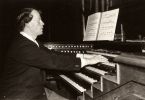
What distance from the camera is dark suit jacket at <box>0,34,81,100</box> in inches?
125

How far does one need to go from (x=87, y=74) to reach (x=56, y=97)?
6.30ft

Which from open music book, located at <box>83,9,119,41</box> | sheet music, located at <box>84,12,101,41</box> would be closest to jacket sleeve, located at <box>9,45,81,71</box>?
open music book, located at <box>83,9,119,41</box>

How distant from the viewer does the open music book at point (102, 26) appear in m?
4.48

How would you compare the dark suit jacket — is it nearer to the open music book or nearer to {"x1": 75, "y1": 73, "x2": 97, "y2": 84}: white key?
{"x1": 75, "y1": 73, "x2": 97, "y2": 84}: white key

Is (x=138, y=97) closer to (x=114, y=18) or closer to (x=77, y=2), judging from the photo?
(x=114, y=18)

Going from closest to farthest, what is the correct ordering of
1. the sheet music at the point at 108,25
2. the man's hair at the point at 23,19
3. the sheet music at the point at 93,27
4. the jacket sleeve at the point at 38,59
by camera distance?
the jacket sleeve at the point at 38,59 < the man's hair at the point at 23,19 < the sheet music at the point at 108,25 < the sheet music at the point at 93,27

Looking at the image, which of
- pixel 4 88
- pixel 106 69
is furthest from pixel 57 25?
pixel 4 88

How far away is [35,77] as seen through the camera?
10.8ft

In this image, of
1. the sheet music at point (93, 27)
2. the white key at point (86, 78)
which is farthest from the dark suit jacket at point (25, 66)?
the sheet music at point (93, 27)

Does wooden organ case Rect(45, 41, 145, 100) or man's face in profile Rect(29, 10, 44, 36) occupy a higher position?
man's face in profile Rect(29, 10, 44, 36)

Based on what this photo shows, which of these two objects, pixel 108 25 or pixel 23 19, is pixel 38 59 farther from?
pixel 108 25

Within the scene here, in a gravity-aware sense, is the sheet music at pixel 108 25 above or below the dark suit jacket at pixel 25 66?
above

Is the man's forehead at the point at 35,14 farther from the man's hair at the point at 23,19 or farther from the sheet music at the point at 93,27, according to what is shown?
the sheet music at the point at 93,27

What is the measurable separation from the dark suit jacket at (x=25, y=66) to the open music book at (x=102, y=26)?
1489 mm
